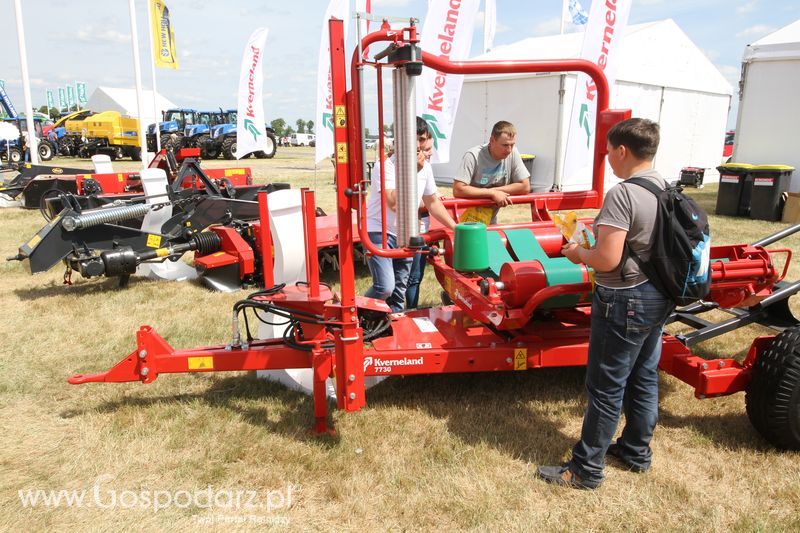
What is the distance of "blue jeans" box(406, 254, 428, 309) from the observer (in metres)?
4.78

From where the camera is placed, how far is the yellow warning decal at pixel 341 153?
8.44 feet

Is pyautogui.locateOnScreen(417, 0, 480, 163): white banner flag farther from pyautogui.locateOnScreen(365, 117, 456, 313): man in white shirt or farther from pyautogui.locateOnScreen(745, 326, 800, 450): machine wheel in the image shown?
pyautogui.locateOnScreen(745, 326, 800, 450): machine wheel

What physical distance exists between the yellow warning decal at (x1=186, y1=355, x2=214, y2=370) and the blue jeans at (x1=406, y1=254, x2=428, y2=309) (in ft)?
6.50

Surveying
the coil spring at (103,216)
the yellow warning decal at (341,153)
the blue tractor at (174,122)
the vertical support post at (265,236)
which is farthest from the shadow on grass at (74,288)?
the blue tractor at (174,122)

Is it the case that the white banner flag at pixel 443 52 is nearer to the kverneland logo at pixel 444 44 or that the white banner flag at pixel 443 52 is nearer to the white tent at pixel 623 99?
the kverneland logo at pixel 444 44

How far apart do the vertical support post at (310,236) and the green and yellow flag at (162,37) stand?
14863 mm

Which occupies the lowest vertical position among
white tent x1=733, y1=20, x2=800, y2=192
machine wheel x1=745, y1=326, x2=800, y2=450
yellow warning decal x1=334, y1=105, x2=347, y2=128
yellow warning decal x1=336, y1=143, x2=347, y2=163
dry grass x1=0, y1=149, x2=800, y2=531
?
dry grass x1=0, y1=149, x2=800, y2=531

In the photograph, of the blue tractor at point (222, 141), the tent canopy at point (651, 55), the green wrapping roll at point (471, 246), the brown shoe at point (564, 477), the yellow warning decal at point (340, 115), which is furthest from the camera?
the blue tractor at point (222, 141)

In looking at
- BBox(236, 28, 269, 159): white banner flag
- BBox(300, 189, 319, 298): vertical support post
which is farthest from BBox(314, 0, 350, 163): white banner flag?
BBox(300, 189, 319, 298): vertical support post

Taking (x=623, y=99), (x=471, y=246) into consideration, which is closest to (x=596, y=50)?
(x=623, y=99)

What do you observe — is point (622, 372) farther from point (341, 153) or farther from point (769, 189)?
point (769, 189)

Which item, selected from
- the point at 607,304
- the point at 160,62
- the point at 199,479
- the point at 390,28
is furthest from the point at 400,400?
the point at 160,62

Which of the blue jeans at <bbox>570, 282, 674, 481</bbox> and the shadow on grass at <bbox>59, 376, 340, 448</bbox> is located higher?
the blue jeans at <bbox>570, 282, 674, 481</bbox>

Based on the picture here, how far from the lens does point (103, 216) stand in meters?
5.76
